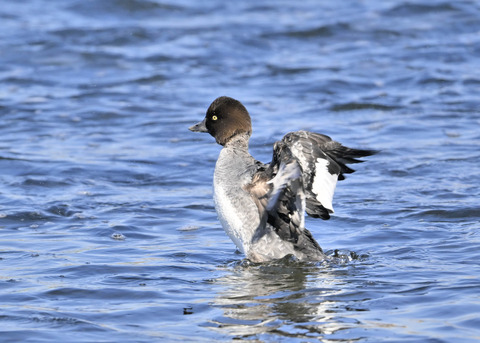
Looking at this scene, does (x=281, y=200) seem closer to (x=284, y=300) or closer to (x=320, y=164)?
(x=320, y=164)

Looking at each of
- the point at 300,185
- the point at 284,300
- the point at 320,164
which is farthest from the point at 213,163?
the point at 284,300

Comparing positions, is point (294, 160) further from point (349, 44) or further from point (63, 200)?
point (349, 44)

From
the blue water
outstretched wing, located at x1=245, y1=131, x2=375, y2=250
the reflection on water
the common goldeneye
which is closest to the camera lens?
the reflection on water

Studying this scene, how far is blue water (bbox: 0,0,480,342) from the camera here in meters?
5.49

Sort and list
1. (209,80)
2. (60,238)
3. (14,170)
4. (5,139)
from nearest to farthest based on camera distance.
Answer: (60,238), (14,170), (5,139), (209,80)

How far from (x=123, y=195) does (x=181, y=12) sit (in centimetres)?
1095

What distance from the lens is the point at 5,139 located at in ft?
38.0

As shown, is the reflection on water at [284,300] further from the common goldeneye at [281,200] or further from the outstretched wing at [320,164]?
the outstretched wing at [320,164]

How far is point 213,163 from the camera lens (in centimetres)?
1060

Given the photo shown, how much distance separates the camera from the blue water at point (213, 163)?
5.49 metres

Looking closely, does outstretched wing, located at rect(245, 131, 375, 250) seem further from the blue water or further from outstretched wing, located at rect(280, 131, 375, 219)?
the blue water

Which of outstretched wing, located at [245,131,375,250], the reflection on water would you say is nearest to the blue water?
the reflection on water

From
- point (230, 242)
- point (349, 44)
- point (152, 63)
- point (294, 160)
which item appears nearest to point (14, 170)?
point (230, 242)

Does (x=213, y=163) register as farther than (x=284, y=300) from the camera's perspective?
Yes
